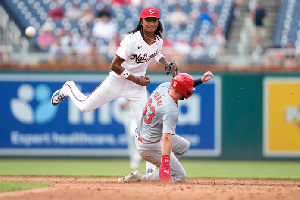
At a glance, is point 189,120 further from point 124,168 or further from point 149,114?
point 149,114

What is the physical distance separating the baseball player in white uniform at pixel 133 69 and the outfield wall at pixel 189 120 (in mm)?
5647

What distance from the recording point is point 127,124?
50.9 ft

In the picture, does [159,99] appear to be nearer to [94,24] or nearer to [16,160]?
[16,160]

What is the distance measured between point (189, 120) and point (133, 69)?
6.02 meters

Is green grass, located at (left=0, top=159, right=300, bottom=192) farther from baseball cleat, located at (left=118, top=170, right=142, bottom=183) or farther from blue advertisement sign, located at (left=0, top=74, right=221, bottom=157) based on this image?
baseball cleat, located at (left=118, top=170, right=142, bottom=183)

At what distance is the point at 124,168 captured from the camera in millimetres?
13727

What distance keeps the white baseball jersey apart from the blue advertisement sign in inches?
226

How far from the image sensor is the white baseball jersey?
32.1ft

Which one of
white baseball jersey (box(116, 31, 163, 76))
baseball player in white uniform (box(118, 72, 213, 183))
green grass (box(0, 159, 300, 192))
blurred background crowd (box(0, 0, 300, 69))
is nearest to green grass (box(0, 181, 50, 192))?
baseball player in white uniform (box(118, 72, 213, 183))

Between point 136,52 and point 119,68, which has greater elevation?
point 136,52

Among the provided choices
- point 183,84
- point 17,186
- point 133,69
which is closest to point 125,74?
point 133,69

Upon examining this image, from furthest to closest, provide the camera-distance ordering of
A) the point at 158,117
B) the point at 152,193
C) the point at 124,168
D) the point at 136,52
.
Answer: the point at 124,168 < the point at 136,52 < the point at 158,117 < the point at 152,193

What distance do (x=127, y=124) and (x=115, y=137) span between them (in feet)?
1.99

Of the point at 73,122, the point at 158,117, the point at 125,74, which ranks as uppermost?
the point at 125,74
